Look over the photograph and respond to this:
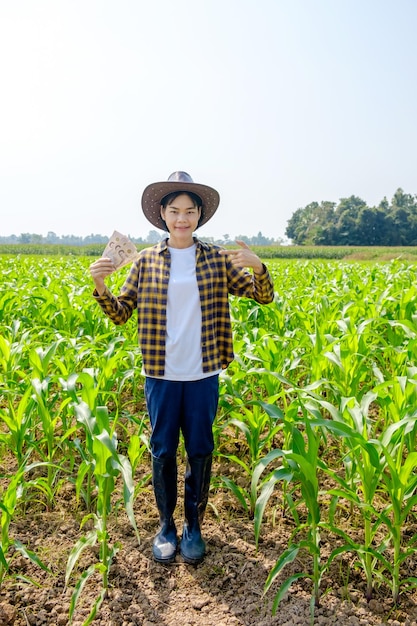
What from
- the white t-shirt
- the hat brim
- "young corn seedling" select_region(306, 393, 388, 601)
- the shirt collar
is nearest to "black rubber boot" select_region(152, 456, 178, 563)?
the white t-shirt

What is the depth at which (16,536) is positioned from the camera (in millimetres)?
2361

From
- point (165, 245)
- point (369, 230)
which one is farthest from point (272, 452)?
point (369, 230)

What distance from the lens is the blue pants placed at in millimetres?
2111

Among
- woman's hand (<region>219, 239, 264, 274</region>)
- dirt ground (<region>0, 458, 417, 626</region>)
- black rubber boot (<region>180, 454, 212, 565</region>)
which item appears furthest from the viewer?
black rubber boot (<region>180, 454, 212, 565</region>)

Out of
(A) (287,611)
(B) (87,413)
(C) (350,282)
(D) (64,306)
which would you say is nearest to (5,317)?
(D) (64,306)

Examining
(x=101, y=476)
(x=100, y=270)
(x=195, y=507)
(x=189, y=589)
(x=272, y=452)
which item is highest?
(x=100, y=270)

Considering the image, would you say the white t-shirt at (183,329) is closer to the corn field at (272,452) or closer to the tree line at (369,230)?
the corn field at (272,452)

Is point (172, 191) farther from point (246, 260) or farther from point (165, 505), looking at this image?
point (165, 505)

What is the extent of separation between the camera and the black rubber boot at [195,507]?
2.20 meters

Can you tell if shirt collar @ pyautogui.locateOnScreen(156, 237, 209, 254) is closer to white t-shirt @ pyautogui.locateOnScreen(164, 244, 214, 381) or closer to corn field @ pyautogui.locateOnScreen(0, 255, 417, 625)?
white t-shirt @ pyautogui.locateOnScreen(164, 244, 214, 381)

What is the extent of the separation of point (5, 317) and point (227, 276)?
339 centimetres

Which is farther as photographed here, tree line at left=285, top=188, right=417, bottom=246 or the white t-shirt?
tree line at left=285, top=188, right=417, bottom=246

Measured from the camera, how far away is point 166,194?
7.13ft

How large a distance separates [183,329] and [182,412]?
0.38m
